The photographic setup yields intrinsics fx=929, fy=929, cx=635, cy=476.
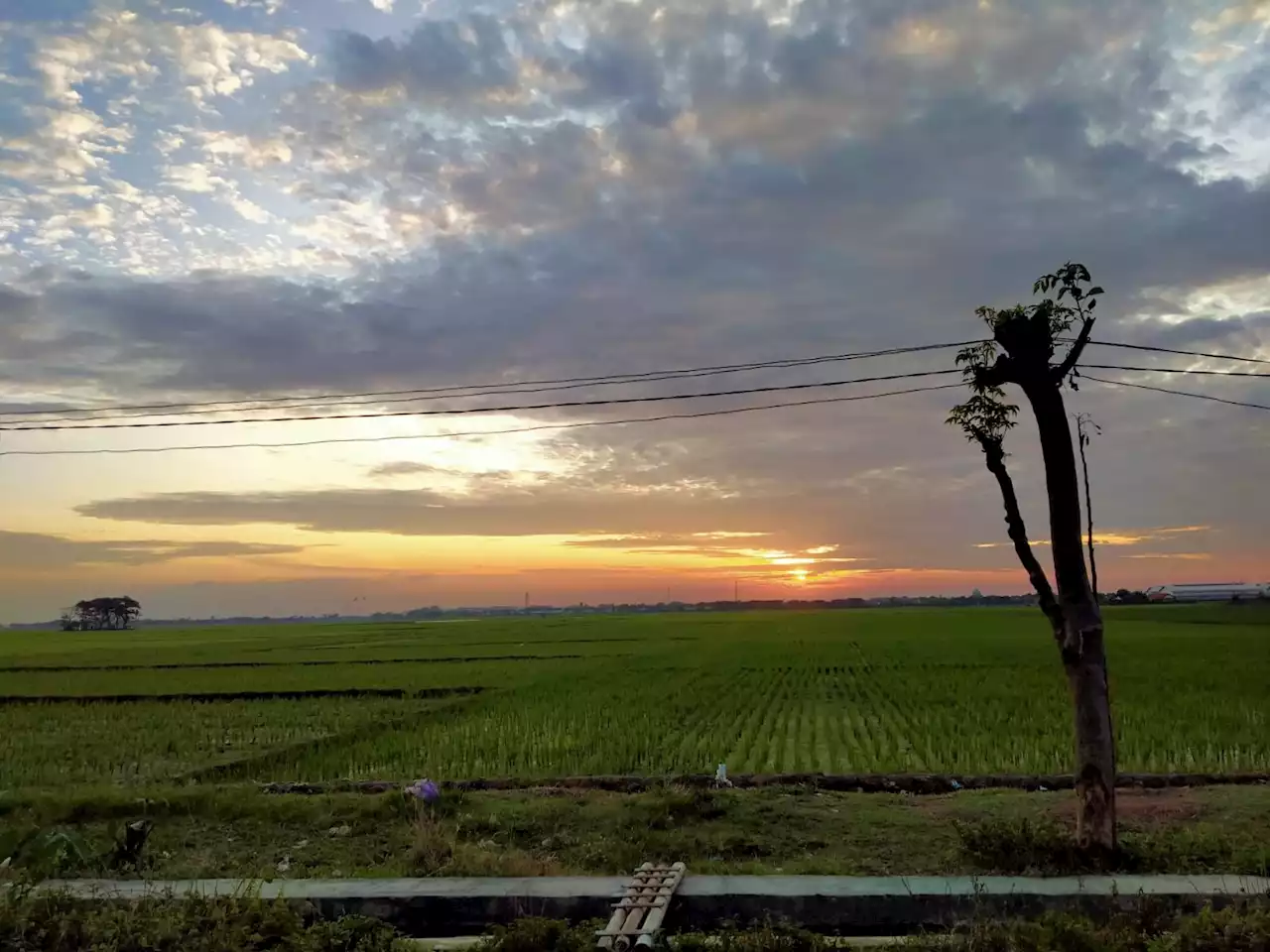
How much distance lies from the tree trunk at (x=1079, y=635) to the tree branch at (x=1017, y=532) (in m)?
0.10

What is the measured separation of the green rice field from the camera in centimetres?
1370

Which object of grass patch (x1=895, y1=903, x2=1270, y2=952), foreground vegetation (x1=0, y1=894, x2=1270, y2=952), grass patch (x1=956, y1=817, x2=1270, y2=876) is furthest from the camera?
grass patch (x1=956, y1=817, x2=1270, y2=876)

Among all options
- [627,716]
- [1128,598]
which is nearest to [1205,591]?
[1128,598]

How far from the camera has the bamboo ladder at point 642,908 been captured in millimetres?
5488

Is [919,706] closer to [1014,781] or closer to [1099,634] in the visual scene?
[1014,781]

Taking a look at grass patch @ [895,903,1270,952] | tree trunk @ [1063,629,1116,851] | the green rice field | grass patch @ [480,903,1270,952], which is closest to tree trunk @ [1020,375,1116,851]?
tree trunk @ [1063,629,1116,851]

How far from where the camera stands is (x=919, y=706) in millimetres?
19875

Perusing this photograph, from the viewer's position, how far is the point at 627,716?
18.6 m

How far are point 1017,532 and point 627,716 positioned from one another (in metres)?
12.1

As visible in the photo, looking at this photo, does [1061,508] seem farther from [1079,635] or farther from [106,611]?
[106,611]

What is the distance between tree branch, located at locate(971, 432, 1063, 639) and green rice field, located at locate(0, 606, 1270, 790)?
5610 millimetres

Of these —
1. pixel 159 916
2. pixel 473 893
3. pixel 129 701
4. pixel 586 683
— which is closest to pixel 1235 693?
pixel 586 683

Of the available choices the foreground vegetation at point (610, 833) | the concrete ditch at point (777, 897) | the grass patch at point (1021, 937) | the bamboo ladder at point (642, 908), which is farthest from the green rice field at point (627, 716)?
the grass patch at point (1021, 937)

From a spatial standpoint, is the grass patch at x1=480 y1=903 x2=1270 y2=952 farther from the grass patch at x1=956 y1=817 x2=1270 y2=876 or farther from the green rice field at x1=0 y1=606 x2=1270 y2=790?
the green rice field at x1=0 y1=606 x2=1270 y2=790
